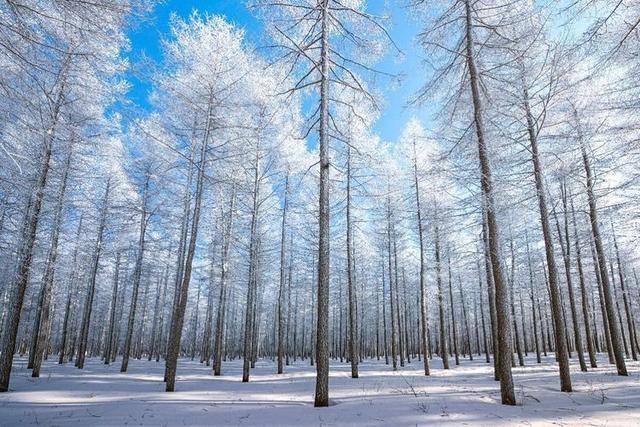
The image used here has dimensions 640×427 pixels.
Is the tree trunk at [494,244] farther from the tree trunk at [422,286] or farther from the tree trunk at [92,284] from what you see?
the tree trunk at [92,284]

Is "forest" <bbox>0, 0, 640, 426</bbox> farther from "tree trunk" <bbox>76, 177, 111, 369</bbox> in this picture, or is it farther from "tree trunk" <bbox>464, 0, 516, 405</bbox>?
"tree trunk" <bbox>76, 177, 111, 369</bbox>

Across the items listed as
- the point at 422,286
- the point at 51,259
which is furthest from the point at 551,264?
the point at 51,259

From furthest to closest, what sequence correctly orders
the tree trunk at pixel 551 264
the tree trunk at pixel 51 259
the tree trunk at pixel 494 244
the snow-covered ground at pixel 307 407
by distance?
1. the tree trunk at pixel 51 259
2. the tree trunk at pixel 551 264
3. the tree trunk at pixel 494 244
4. the snow-covered ground at pixel 307 407

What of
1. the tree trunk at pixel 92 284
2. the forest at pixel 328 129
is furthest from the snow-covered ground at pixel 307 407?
the tree trunk at pixel 92 284

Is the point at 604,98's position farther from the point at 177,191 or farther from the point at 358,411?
the point at 177,191

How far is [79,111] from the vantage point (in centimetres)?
1101

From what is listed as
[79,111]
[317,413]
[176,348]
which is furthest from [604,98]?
[79,111]

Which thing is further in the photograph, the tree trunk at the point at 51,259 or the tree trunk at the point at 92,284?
the tree trunk at the point at 92,284

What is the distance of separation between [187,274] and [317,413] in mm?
6050

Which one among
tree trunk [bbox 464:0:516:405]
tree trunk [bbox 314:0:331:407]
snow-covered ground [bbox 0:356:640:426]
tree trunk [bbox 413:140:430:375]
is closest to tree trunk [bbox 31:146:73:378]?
snow-covered ground [bbox 0:356:640:426]

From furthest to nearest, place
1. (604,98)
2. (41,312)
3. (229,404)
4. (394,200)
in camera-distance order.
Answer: (394,200), (41,312), (604,98), (229,404)

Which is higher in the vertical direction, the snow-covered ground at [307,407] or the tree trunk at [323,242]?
the tree trunk at [323,242]

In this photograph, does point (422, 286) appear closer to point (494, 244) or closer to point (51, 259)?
point (494, 244)

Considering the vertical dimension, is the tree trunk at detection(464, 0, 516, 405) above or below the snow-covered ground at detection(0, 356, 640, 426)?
above
